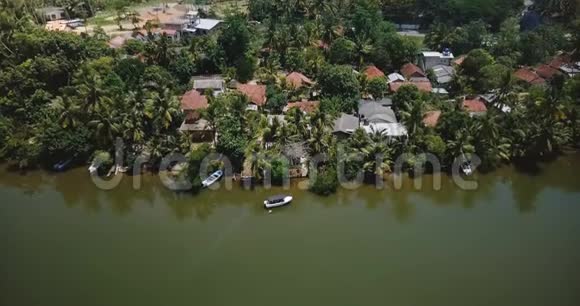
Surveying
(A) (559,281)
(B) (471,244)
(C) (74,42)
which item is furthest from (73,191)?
(A) (559,281)

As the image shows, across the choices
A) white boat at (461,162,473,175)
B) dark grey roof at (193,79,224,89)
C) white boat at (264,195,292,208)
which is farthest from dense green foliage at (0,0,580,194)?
white boat at (264,195,292,208)

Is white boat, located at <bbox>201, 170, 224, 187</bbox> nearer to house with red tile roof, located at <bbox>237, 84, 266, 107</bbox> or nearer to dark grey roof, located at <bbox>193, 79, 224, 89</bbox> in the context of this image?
house with red tile roof, located at <bbox>237, 84, 266, 107</bbox>

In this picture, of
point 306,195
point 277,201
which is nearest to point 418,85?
point 306,195

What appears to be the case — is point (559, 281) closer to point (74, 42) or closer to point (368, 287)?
point (368, 287)

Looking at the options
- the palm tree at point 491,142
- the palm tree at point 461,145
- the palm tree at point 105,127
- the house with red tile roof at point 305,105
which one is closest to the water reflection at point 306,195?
the palm tree at point 491,142

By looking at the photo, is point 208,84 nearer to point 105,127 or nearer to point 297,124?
point 105,127

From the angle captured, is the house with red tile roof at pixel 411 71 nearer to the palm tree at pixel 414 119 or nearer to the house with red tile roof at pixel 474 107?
the house with red tile roof at pixel 474 107

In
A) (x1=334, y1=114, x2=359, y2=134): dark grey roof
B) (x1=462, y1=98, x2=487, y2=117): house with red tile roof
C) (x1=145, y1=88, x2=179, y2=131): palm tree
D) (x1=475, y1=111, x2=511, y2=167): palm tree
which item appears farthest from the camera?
(x1=462, y1=98, x2=487, y2=117): house with red tile roof
